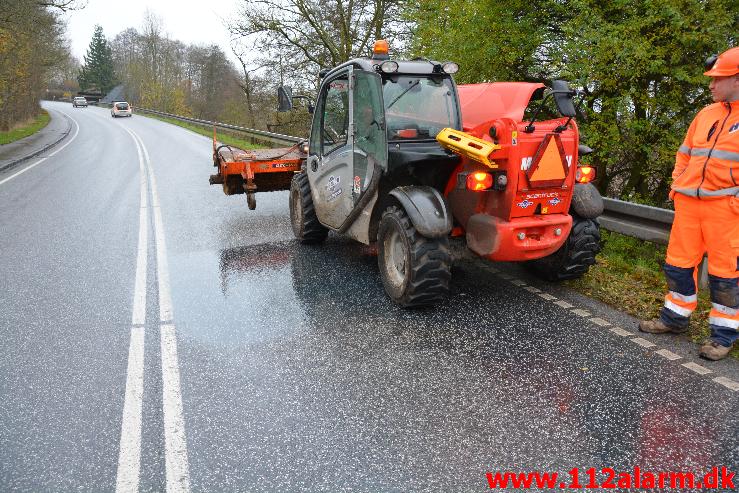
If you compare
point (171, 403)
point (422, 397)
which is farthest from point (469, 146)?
point (171, 403)

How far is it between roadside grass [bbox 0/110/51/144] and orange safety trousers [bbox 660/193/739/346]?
27.4 m

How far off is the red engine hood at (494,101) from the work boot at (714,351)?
227 centimetres

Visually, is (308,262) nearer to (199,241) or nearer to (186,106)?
(199,241)

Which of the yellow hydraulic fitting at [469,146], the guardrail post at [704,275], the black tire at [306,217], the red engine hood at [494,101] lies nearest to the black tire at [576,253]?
the guardrail post at [704,275]

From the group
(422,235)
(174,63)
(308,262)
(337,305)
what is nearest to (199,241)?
(308,262)

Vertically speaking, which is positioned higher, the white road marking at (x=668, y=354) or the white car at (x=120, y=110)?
the white car at (x=120, y=110)

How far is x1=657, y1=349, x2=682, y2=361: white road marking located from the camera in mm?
4091

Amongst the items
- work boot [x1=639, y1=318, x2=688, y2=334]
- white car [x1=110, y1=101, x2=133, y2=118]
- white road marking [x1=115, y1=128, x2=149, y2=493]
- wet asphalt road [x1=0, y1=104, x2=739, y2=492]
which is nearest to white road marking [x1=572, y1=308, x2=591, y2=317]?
wet asphalt road [x1=0, y1=104, x2=739, y2=492]

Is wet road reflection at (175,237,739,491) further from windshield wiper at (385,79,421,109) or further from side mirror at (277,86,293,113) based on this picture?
side mirror at (277,86,293,113)

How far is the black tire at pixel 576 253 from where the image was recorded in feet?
17.3

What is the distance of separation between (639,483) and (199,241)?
622 cm

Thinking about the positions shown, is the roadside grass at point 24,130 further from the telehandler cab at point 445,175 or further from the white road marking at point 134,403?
the telehandler cab at point 445,175

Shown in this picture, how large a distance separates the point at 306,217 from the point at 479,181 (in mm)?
3132

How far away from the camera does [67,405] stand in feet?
11.6
